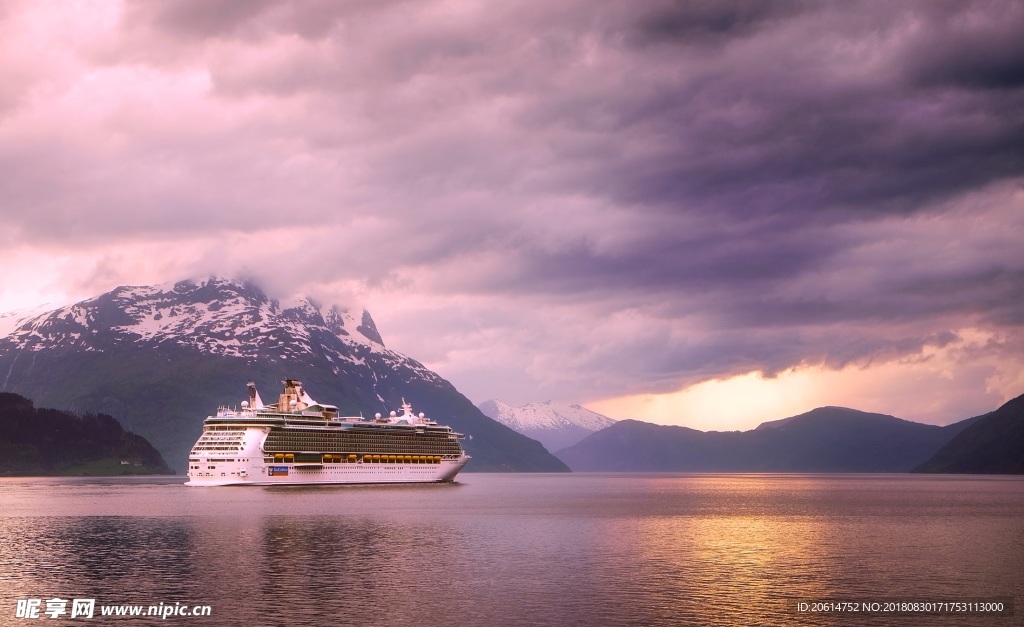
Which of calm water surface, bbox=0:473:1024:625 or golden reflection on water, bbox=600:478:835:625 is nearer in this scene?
calm water surface, bbox=0:473:1024:625

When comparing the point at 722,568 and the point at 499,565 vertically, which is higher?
the point at 499,565

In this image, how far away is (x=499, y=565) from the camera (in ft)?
257

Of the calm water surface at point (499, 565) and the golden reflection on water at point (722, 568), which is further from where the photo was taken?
the golden reflection on water at point (722, 568)

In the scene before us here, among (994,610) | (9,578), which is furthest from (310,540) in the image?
(994,610)

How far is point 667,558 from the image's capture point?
8350 centimetres

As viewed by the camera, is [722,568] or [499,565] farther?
[499,565]

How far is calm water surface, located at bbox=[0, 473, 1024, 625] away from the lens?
58.0 metres

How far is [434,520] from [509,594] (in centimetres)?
6172

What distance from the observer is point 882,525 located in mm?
124125

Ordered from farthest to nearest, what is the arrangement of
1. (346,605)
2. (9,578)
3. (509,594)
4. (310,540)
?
(310,540) < (9,578) < (509,594) < (346,605)

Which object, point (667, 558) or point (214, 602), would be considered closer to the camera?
point (214, 602)

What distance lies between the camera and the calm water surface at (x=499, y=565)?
58.0m

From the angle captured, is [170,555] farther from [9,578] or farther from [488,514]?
[488,514]

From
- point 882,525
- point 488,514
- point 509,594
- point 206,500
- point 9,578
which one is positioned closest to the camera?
point 509,594
